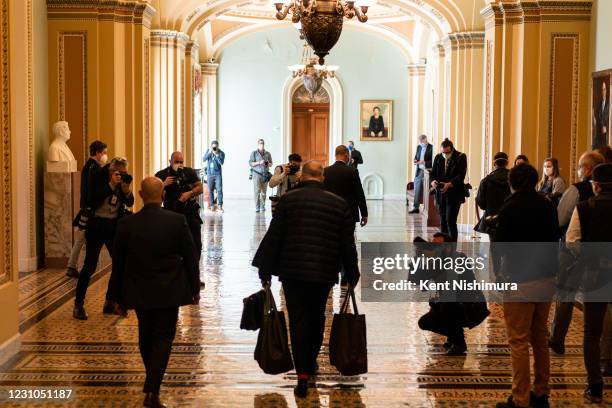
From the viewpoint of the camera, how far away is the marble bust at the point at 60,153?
1130cm

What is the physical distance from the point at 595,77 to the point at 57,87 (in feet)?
23.1

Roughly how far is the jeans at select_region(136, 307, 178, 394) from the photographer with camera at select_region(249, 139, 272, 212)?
15.2 metres

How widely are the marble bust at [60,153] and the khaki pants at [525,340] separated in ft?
24.3

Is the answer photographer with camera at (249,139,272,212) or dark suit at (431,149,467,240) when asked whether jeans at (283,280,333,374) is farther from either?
photographer with camera at (249,139,272,212)

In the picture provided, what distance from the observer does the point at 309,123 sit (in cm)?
2636

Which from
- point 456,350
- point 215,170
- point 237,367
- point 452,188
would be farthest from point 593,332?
point 215,170

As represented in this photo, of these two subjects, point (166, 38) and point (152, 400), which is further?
point (166, 38)

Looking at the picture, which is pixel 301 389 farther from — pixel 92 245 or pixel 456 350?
pixel 92 245

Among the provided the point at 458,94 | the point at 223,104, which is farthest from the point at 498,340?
the point at 223,104

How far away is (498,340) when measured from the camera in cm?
741

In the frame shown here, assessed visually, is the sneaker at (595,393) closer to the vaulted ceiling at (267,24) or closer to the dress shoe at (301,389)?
the dress shoe at (301,389)

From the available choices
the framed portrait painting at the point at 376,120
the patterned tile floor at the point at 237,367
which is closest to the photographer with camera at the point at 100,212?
the patterned tile floor at the point at 237,367

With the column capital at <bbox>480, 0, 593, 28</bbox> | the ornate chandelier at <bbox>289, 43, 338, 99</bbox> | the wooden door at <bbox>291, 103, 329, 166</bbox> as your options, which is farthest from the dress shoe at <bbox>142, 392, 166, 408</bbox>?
the wooden door at <bbox>291, 103, 329, 166</bbox>

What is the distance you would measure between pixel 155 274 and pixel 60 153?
6513mm
